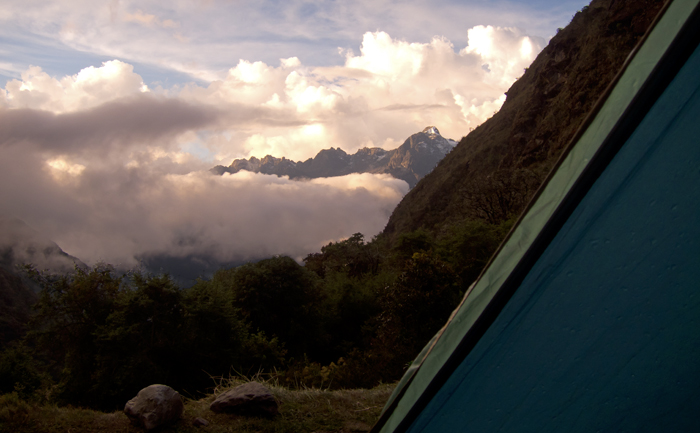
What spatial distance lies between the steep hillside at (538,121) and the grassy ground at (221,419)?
18.2m

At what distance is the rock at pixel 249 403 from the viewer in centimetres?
541

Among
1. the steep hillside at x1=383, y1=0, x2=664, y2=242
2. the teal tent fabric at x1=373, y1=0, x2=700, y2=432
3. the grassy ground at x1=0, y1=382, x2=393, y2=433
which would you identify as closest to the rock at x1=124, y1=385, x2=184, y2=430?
the grassy ground at x1=0, y1=382, x2=393, y2=433

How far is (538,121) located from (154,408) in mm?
46969

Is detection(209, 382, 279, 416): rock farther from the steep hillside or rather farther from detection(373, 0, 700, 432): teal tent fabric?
the steep hillside

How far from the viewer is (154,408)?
16.5 feet

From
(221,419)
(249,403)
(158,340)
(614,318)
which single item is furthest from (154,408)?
(614,318)

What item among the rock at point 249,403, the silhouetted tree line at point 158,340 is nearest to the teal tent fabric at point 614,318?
the rock at point 249,403

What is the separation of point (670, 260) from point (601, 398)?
0.73 m

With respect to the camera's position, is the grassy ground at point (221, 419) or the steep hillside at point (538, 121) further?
the steep hillside at point (538, 121)

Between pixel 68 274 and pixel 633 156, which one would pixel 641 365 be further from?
pixel 68 274

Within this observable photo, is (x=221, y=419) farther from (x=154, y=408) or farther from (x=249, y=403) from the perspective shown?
(x=154, y=408)

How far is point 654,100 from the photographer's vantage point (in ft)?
5.18

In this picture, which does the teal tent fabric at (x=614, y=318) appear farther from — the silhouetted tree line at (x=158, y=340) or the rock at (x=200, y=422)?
the silhouetted tree line at (x=158, y=340)

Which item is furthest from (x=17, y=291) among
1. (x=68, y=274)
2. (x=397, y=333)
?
(x=397, y=333)
